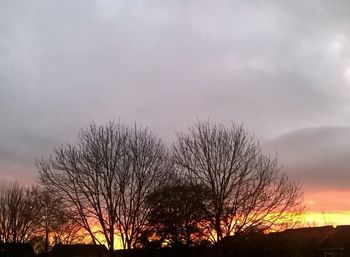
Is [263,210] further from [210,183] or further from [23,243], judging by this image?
[23,243]

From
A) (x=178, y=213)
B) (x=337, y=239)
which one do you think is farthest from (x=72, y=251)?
(x=337, y=239)

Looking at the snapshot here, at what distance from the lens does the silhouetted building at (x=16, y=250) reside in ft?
193

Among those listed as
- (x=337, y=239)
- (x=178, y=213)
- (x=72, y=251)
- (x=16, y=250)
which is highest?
(x=16, y=250)

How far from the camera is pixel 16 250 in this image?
61.4 meters

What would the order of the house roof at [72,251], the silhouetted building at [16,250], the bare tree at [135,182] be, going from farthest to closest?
the house roof at [72,251] < the silhouetted building at [16,250] < the bare tree at [135,182]

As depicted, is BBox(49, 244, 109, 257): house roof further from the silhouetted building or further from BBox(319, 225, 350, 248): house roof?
BBox(319, 225, 350, 248): house roof

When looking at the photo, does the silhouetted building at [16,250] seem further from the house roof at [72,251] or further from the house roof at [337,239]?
the house roof at [337,239]

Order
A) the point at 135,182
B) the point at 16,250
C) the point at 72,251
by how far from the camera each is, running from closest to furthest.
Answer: the point at 135,182
the point at 16,250
the point at 72,251

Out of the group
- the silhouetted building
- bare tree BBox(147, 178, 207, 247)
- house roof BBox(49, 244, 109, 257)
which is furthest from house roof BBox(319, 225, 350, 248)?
the silhouetted building

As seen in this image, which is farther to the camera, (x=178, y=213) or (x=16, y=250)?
(x=16, y=250)

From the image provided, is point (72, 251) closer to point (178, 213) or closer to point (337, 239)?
point (178, 213)

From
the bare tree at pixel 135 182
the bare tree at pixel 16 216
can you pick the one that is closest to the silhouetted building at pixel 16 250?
the bare tree at pixel 16 216

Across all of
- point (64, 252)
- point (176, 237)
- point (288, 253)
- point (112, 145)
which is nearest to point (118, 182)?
point (112, 145)

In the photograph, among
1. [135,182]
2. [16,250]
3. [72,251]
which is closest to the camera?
[135,182]
